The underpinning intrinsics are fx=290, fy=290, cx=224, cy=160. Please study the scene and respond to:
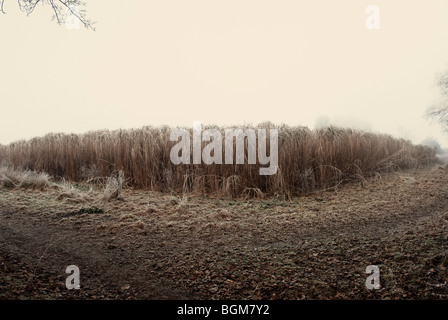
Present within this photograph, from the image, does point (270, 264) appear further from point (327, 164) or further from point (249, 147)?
point (327, 164)

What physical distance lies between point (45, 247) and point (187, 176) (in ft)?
10.4

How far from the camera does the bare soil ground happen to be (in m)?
1.99

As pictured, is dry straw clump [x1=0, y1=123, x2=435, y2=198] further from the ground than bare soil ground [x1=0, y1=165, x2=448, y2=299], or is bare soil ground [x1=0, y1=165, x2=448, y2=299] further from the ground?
dry straw clump [x1=0, y1=123, x2=435, y2=198]

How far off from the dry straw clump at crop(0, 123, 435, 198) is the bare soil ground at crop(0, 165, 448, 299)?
91 cm

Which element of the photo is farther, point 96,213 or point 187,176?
point 187,176

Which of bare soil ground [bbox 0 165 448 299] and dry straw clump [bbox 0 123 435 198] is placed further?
dry straw clump [bbox 0 123 435 198]

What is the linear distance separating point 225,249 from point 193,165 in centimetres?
331

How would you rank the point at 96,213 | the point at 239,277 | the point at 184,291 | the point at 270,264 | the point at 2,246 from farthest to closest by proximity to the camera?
the point at 96,213
the point at 2,246
the point at 270,264
the point at 239,277
the point at 184,291

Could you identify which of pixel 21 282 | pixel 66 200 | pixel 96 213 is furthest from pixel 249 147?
pixel 21 282

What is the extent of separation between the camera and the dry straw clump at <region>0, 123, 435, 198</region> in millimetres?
5598

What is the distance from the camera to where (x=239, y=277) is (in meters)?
2.18

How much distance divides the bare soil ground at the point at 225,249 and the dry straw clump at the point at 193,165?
91cm

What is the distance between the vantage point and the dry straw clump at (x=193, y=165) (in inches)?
220

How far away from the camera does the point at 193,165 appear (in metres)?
5.93
